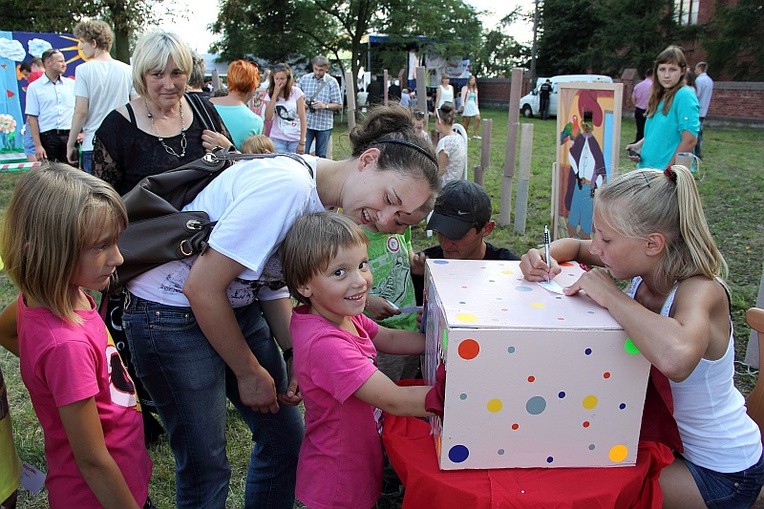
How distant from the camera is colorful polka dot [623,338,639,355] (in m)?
1.34

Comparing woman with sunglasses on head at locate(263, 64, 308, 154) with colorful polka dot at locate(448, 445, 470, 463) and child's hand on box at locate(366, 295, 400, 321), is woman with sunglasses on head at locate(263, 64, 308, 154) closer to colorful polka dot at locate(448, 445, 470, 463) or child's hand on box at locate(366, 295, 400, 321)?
child's hand on box at locate(366, 295, 400, 321)

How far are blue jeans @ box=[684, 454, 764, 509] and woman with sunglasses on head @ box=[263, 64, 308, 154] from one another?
6.30 meters

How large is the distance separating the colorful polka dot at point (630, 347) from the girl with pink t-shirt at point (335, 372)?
46 cm

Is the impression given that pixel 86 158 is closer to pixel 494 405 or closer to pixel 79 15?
pixel 494 405

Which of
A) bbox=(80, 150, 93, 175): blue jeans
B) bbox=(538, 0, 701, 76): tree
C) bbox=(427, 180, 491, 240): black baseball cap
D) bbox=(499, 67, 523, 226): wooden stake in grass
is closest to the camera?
bbox=(427, 180, 491, 240): black baseball cap

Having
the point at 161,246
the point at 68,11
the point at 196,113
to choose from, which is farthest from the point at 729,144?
the point at 68,11

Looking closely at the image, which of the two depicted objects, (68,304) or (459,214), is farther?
(459,214)

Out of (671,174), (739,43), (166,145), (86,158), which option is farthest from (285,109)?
(739,43)

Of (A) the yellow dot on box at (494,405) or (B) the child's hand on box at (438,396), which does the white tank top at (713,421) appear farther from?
(B) the child's hand on box at (438,396)

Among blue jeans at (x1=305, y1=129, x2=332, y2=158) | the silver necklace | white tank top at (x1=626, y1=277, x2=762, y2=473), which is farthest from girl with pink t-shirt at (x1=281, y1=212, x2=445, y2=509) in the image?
blue jeans at (x1=305, y1=129, x2=332, y2=158)

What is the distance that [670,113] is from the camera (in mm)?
4902

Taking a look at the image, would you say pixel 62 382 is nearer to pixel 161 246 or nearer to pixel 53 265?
pixel 53 265

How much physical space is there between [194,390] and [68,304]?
40 centimetres

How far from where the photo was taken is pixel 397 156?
5.52 feet
